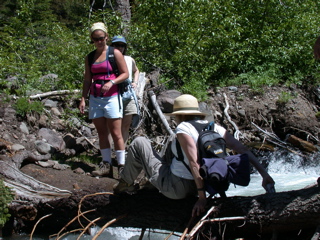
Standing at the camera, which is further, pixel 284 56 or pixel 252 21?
pixel 252 21

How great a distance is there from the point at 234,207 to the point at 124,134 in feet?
9.86

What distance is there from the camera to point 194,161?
372 centimetres

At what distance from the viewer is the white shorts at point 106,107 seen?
5.80 metres

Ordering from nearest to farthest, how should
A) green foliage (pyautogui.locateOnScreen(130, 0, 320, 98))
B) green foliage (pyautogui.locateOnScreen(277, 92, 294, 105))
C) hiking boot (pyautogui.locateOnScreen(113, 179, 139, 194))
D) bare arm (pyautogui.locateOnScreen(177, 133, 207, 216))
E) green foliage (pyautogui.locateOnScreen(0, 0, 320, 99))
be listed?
bare arm (pyautogui.locateOnScreen(177, 133, 207, 216)) < hiking boot (pyautogui.locateOnScreen(113, 179, 139, 194)) < green foliage (pyautogui.locateOnScreen(0, 0, 320, 99)) < green foliage (pyautogui.locateOnScreen(130, 0, 320, 98)) < green foliage (pyautogui.locateOnScreen(277, 92, 294, 105))

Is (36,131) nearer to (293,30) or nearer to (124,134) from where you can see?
(124,134)

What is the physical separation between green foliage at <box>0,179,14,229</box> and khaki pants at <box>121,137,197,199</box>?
1.54 m

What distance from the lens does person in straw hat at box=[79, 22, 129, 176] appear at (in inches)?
223

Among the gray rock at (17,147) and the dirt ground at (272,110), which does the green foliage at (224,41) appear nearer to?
the dirt ground at (272,110)

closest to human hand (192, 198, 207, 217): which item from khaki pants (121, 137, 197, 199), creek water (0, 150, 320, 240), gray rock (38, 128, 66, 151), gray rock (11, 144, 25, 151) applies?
khaki pants (121, 137, 197, 199)

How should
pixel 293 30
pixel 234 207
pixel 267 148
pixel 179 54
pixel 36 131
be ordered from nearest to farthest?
pixel 234 207, pixel 36 131, pixel 267 148, pixel 179 54, pixel 293 30

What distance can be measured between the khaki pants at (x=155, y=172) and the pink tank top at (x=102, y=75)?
1.65 metres

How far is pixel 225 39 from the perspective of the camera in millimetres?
11242

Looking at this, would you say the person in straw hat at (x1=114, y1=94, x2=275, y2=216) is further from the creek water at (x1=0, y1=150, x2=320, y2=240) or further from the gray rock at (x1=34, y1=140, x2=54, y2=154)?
the gray rock at (x1=34, y1=140, x2=54, y2=154)

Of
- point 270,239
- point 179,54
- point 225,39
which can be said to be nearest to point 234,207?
point 270,239
